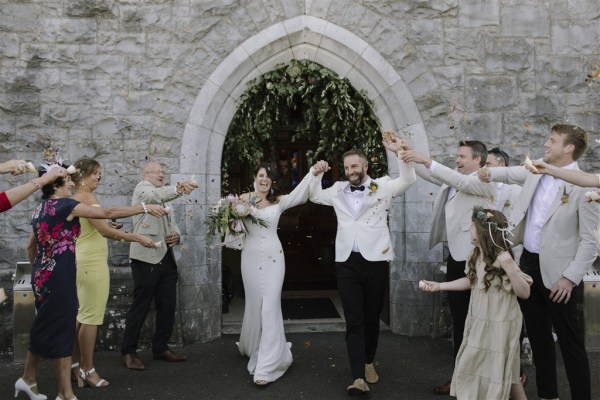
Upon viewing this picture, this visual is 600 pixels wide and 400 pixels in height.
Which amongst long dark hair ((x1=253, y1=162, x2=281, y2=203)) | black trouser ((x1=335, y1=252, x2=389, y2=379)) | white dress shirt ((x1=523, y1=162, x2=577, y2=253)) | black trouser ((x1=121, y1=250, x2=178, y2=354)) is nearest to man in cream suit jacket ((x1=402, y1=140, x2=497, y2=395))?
white dress shirt ((x1=523, y1=162, x2=577, y2=253))

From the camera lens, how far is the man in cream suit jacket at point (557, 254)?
374 centimetres

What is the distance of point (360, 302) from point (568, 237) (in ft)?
5.30

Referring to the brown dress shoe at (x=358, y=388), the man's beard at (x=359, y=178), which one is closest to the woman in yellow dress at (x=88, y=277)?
the man's beard at (x=359, y=178)

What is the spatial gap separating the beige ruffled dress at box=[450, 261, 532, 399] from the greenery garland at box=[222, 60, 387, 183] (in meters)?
3.07

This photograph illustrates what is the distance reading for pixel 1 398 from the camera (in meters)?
4.51

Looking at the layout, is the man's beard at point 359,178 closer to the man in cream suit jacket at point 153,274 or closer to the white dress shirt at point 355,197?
the white dress shirt at point 355,197

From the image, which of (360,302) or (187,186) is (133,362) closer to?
(187,186)

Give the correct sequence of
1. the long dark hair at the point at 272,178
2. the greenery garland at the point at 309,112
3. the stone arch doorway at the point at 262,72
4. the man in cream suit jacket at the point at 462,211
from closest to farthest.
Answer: the man in cream suit jacket at the point at 462,211 < the long dark hair at the point at 272,178 < the stone arch doorway at the point at 262,72 < the greenery garland at the point at 309,112

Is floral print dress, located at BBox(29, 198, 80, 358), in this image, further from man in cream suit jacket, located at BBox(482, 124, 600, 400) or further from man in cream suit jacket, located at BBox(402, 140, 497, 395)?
man in cream suit jacket, located at BBox(482, 124, 600, 400)

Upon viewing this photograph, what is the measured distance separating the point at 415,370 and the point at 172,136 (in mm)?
3401

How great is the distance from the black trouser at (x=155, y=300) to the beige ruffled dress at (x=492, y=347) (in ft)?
9.31

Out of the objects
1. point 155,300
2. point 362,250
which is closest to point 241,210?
point 362,250

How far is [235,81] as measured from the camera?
6.24 m

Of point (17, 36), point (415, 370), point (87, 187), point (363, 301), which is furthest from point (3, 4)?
point (415, 370)
